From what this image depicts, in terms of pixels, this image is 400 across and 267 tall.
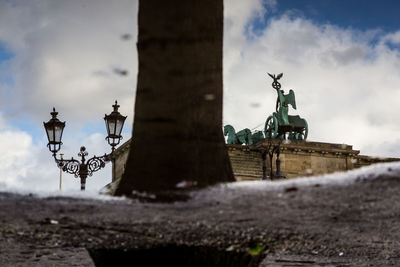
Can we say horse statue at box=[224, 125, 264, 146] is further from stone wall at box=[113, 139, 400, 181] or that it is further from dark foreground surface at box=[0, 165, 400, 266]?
dark foreground surface at box=[0, 165, 400, 266]

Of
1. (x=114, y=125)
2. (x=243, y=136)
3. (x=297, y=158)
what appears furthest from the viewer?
(x=243, y=136)

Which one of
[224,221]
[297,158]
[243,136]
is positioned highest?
[243,136]

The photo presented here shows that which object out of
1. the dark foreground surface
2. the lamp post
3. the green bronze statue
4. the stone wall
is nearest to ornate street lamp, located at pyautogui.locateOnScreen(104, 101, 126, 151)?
the lamp post

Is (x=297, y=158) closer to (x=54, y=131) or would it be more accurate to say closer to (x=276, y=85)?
(x=276, y=85)

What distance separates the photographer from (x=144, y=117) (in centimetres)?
271

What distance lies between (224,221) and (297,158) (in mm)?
30465

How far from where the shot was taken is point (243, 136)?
3594 centimetres

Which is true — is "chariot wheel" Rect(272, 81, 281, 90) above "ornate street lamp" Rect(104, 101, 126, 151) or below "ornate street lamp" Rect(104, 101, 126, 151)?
above

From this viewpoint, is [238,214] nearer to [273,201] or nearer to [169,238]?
[273,201]

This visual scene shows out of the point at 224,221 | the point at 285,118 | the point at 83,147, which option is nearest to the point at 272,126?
the point at 285,118

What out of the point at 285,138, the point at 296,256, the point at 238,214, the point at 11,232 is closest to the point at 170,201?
the point at 238,214

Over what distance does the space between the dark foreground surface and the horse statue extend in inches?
1287

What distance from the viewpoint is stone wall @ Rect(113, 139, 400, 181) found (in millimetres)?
31344

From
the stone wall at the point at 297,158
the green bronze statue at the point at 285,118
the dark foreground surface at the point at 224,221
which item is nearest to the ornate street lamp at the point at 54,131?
the dark foreground surface at the point at 224,221
